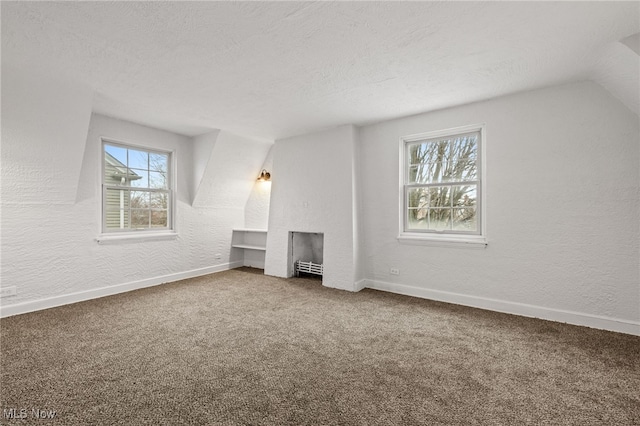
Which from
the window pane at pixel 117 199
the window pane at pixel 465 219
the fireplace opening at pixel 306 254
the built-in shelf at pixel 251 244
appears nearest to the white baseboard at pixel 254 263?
the built-in shelf at pixel 251 244

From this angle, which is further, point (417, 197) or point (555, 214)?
point (417, 197)

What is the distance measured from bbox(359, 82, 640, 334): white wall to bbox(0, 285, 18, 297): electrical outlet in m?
4.62

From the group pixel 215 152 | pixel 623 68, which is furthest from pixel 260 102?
pixel 623 68

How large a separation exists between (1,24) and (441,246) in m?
4.34

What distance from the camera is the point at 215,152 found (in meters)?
4.71

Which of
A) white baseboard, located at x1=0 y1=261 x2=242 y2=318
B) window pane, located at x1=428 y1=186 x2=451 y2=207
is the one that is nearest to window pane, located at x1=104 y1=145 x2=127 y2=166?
white baseboard, located at x1=0 y1=261 x2=242 y2=318

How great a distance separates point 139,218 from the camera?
14.6 ft

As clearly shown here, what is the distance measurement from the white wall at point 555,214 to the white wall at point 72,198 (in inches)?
143

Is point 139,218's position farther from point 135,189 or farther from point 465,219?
point 465,219

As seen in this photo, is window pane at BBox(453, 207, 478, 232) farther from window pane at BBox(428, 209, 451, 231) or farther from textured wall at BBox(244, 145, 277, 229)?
textured wall at BBox(244, 145, 277, 229)

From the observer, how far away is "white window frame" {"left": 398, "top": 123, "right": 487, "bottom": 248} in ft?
11.3

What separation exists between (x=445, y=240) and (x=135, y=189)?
4.34m

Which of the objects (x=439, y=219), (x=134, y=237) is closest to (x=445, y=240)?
(x=439, y=219)

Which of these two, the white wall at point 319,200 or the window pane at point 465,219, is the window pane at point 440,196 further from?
the white wall at point 319,200
